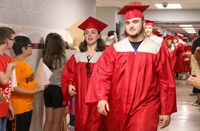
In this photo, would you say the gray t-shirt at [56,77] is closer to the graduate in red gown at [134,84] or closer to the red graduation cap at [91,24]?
the red graduation cap at [91,24]

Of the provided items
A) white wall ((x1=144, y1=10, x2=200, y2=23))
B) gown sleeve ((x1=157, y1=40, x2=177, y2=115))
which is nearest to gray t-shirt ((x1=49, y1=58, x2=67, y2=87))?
gown sleeve ((x1=157, y1=40, x2=177, y2=115))

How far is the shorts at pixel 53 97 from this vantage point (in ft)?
16.7

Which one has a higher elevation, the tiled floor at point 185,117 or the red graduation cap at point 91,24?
the red graduation cap at point 91,24

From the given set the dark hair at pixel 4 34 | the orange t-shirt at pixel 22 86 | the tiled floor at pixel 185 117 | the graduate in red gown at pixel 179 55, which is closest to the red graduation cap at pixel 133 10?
the dark hair at pixel 4 34

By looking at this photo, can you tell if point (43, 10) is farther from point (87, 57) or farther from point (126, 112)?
point (126, 112)

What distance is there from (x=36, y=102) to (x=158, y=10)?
38.9 ft

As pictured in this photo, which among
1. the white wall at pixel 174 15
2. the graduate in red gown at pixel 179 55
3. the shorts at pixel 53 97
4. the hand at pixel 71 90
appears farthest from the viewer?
the white wall at pixel 174 15

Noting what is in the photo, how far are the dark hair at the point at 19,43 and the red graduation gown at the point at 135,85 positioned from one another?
122 cm

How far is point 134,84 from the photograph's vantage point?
341 cm

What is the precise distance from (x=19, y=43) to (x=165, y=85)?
71.9 inches

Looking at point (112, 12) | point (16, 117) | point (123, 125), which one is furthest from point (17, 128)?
point (112, 12)

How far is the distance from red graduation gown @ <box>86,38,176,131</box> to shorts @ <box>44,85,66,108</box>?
1.61 meters

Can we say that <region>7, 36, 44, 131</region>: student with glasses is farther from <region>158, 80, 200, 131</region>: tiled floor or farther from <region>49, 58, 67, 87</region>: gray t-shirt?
<region>158, 80, 200, 131</region>: tiled floor

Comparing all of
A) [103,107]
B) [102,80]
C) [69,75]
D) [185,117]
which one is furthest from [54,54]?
[185,117]
